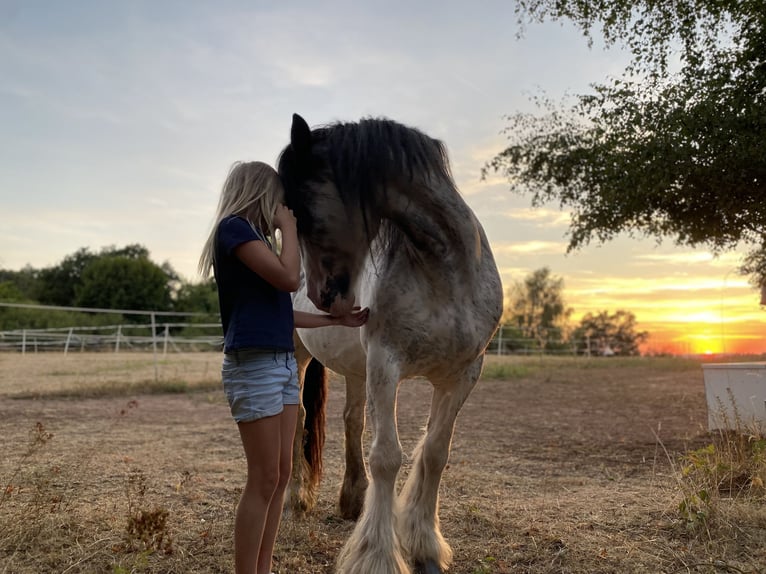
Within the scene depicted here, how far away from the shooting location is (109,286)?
159 ft

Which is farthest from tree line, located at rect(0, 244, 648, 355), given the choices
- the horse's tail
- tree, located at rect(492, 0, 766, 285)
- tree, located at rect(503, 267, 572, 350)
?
the horse's tail

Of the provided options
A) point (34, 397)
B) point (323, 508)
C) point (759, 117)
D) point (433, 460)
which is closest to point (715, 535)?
point (433, 460)

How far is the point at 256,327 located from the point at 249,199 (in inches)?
19.1

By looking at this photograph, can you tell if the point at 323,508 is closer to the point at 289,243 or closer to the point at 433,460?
the point at 433,460

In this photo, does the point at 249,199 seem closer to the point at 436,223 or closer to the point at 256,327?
the point at 256,327

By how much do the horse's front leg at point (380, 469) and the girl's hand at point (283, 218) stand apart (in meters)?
0.75

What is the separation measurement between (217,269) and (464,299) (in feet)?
3.67

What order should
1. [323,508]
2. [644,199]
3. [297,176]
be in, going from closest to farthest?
[297,176] < [323,508] < [644,199]

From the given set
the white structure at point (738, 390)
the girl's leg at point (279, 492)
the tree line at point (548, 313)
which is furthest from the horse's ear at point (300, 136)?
the tree line at point (548, 313)

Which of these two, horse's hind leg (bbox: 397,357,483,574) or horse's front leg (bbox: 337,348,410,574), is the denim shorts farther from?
horse's hind leg (bbox: 397,357,483,574)

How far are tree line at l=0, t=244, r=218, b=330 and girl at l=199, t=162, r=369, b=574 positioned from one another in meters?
42.9

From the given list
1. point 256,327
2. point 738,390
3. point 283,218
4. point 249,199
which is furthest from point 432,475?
point 738,390

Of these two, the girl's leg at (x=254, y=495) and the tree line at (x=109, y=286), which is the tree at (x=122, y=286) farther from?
Result: the girl's leg at (x=254, y=495)

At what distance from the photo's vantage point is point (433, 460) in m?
3.07
